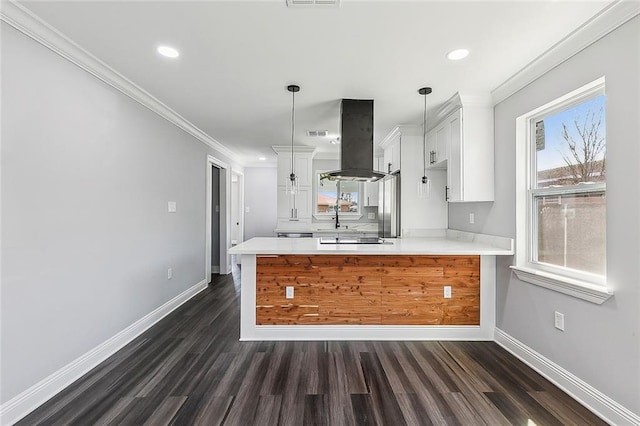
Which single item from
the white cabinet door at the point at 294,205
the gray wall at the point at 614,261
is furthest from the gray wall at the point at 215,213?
the gray wall at the point at 614,261

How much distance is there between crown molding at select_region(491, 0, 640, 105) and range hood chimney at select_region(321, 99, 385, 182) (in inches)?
51.0

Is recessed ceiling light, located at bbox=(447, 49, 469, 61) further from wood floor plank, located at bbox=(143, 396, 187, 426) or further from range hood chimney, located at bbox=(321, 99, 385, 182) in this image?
wood floor plank, located at bbox=(143, 396, 187, 426)

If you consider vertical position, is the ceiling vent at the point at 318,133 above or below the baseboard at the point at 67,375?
above

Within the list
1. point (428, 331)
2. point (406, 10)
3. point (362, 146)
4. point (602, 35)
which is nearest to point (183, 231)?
point (362, 146)

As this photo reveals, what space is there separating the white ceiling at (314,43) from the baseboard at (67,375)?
7.54 ft

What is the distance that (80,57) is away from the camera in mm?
2129

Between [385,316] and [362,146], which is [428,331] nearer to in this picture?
[385,316]

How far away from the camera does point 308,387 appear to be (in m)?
2.04

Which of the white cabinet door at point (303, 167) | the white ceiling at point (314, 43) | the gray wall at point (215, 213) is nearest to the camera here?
the white ceiling at point (314, 43)

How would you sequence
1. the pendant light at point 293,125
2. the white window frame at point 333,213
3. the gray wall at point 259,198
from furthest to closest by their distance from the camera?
the gray wall at point 259,198 → the white window frame at point 333,213 → the pendant light at point 293,125

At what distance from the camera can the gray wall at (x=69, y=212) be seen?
66.8 inches

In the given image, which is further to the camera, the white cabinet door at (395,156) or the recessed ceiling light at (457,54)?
the white cabinet door at (395,156)

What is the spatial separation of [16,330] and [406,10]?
9.74 feet

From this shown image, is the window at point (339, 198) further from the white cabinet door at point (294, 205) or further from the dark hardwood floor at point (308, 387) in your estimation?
the dark hardwood floor at point (308, 387)
